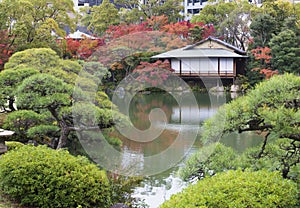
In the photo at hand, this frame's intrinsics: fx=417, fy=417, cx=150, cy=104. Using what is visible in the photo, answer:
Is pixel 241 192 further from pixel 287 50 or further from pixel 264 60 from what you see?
pixel 264 60

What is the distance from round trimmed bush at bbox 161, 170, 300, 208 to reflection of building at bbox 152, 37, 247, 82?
16.6 meters

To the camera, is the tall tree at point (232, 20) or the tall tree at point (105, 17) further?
the tall tree at point (105, 17)

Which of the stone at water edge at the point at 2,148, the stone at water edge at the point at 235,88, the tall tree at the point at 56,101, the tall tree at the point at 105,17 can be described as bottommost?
the stone at water edge at the point at 235,88

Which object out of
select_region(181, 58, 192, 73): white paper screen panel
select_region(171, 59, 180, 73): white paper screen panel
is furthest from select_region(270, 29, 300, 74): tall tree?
select_region(171, 59, 180, 73): white paper screen panel

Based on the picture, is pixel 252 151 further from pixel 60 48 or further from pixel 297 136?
pixel 60 48

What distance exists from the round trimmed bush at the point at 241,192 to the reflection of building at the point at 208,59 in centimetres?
1657

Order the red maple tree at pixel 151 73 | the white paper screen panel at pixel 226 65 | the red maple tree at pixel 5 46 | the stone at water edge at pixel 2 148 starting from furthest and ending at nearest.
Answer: the white paper screen panel at pixel 226 65, the red maple tree at pixel 151 73, the red maple tree at pixel 5 46, the stone at water edge at pixel 2 148

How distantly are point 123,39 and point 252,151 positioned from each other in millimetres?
14757

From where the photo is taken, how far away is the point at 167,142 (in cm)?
909

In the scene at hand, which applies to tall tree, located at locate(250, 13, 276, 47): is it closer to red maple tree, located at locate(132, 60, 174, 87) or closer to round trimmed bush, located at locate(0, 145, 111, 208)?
red maple tree, located at locate(132, 60, 174, 87)

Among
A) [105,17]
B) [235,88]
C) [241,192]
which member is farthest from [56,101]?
[105,17]

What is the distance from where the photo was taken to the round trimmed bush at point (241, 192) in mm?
3090

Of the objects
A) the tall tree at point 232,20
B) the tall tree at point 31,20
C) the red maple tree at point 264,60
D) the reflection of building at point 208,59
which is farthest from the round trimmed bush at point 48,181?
the tall tree at point 232,20

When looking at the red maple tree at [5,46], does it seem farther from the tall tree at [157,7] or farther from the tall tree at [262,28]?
the tall tree at [157,7]
